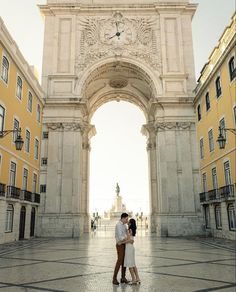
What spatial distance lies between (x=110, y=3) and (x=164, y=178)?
61.8 ft

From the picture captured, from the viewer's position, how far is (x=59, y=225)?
24875 mm

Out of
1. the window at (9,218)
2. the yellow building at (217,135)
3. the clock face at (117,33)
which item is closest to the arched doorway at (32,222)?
the window at (9,218)

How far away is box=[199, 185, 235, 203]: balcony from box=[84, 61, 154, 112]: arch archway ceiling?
11.3m

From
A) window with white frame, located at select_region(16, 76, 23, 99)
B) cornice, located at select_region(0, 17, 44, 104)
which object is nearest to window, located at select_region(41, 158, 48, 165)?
cornice, located at select_region(0, 17, 44, 104)

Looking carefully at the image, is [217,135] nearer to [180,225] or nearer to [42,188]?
[180,225]

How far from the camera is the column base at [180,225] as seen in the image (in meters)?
24.9

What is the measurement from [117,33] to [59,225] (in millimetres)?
19259

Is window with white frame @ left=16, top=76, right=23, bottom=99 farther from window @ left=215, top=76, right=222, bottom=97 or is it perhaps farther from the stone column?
the stone column

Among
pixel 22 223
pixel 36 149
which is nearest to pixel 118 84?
pixel 36 149

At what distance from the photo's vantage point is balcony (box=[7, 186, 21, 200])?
732 inches

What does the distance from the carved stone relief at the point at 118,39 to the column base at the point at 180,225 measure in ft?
46.3

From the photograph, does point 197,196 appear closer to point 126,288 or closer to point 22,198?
point 22,198

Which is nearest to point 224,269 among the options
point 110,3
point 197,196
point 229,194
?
point 229,194

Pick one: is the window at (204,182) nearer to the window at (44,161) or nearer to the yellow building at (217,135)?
the yellow building at (217,135)
